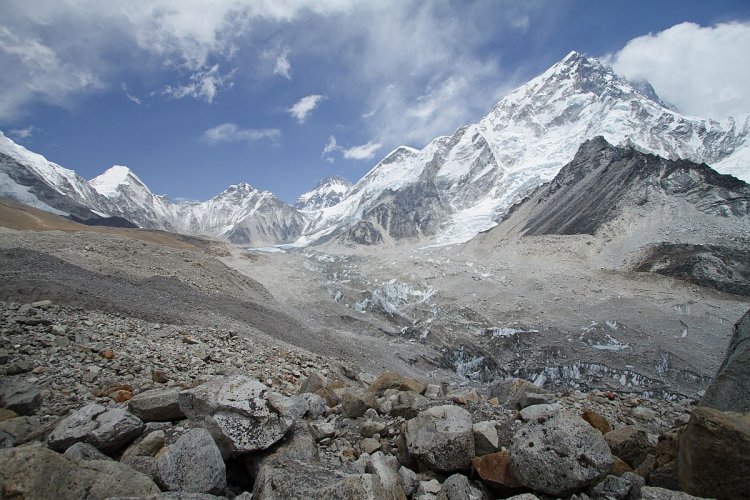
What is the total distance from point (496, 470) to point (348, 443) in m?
2.65

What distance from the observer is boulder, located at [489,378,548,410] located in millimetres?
8154

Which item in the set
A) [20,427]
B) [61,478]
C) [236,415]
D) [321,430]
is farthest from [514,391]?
[20,427]

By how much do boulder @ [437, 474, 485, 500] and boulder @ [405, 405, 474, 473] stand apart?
462mm

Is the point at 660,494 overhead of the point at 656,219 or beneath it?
beneath

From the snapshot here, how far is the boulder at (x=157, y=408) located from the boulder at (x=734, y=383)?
28.9ft

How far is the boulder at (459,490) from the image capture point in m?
4.69

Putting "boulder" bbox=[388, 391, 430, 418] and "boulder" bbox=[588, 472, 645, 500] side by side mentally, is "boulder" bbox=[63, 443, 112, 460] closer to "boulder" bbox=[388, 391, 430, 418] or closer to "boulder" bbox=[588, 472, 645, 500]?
"boulder" bbox=[388, 391, 430, 418]

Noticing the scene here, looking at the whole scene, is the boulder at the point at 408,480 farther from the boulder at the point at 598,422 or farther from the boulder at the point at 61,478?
the boulder at the point at 598,422

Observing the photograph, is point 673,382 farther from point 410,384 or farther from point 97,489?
point 97,489

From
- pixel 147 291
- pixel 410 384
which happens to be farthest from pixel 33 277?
pixel 410 384

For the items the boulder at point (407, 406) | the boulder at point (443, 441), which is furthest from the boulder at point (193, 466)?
the boulder at point (407, 406)

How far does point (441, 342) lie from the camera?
44.2 m

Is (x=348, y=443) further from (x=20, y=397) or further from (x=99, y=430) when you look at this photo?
(x=20, y=397)

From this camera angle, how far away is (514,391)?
29.9ft
